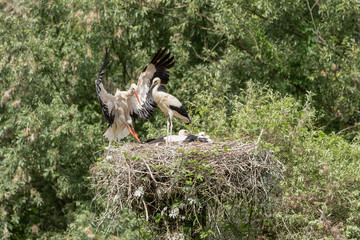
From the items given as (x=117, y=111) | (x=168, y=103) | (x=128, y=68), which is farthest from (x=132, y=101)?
(x=128, y=68)

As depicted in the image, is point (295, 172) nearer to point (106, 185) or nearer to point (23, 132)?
point (106, 185)

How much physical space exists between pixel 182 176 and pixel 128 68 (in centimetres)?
720

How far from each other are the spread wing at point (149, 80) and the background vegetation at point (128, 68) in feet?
6.80

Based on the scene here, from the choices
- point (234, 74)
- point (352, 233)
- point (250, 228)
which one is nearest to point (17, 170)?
point (234, 74)

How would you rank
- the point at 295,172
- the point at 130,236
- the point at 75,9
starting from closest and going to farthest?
1. the point at 295,172
2. the point at 130,236
3. the point at 75,9

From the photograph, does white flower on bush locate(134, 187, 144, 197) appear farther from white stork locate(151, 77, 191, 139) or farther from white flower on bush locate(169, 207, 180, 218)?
white stork locate(151, 77, 191, 139)

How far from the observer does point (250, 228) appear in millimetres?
9898

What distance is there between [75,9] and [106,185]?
23.0 feet

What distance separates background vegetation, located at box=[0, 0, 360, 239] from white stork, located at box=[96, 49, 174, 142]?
2055mm

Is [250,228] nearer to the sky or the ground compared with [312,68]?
nearer to the ground

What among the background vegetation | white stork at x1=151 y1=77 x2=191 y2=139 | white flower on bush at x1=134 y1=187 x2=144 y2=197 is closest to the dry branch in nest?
white flower on bush at x1=134 y1=187 x2=144 y2=197

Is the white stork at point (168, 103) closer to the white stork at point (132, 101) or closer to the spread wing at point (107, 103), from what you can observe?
the white stork at point (132, 101)

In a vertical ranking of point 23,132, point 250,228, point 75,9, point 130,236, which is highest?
point 75,9

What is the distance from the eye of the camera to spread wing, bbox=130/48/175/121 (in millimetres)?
9828
